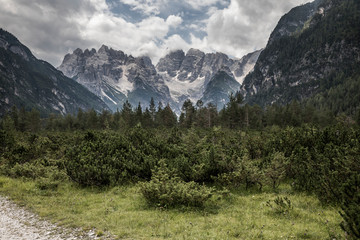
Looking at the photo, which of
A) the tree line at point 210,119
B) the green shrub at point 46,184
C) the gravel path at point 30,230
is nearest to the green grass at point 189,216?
the gravel path at point 30,230

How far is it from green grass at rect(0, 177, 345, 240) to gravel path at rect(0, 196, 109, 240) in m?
0.47

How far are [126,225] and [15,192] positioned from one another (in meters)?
10.4

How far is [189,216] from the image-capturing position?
1042 centimetres

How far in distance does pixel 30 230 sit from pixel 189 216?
713cm

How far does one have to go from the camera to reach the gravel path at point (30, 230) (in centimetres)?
852

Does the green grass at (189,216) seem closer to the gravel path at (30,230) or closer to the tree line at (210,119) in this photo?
the gravel path at (30,230)

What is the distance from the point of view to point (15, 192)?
48.0 feet

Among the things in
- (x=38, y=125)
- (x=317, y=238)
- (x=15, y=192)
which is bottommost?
(x=317, y=238)

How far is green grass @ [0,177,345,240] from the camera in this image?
8.34m

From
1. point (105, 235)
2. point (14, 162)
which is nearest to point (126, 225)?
point (105, 235)

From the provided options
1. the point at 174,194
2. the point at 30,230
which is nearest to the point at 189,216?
the point at 174,194

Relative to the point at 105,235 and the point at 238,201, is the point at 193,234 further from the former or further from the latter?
the point at 238,201

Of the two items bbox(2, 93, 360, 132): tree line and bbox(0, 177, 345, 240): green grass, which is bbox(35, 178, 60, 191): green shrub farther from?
bbox(2, 93, 360, 132): tree line

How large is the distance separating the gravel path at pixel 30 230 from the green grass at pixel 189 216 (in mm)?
473
